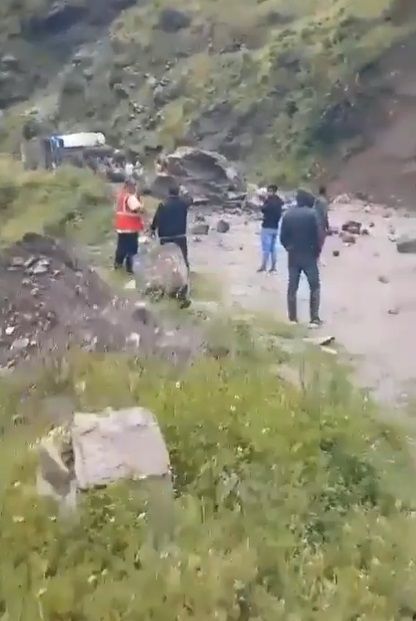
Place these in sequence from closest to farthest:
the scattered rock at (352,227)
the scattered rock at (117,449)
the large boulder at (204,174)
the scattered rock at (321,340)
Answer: the scattered rock at (117,449), the scattered rock at (321,340), the scattered rock at (352,227), the large boulder at (204,174)

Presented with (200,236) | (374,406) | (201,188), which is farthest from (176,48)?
(374,406)

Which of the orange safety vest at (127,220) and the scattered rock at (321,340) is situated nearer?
the scattered rock at (321,340)

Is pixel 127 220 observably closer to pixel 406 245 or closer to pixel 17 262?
pixel 17 262

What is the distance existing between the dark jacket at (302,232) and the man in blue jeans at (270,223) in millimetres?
829

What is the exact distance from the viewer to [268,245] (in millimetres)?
7949

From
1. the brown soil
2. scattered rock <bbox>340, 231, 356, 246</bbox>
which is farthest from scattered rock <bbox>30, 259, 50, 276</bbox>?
the brown soil

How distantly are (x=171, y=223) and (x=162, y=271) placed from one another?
23.2 inches

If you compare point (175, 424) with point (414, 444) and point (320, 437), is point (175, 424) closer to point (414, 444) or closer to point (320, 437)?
point (320, 437)

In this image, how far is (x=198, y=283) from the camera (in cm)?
720

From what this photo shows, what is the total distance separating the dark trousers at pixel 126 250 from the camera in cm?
714

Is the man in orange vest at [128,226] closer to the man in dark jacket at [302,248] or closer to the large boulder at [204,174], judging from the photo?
the man in dark jacket at [302,248]

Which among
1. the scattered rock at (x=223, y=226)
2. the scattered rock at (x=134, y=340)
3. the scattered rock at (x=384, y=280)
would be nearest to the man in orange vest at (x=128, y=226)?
the scattered rock at (x=134, y=340)

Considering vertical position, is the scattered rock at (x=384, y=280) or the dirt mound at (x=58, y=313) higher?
the dirt mound at (x=58, y=313)

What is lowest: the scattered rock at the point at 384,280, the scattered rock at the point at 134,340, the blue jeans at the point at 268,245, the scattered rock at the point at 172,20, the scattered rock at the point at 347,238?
the scattered rock at the point at 384,280
